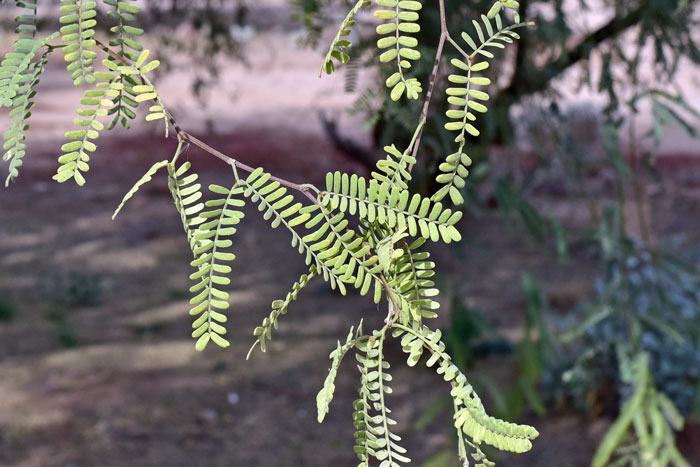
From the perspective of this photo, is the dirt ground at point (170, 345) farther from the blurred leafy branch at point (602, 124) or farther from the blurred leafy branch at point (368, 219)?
the blurred leafy branch at point (368, 219)

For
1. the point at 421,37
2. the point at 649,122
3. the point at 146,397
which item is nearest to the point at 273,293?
the point at 146,397

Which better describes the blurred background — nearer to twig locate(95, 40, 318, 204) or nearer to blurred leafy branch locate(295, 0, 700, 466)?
blurred leafy branch locate(295, 0, 700, 466)

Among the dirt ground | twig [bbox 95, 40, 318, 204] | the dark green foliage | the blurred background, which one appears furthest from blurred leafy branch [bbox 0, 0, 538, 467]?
the dark green foliage

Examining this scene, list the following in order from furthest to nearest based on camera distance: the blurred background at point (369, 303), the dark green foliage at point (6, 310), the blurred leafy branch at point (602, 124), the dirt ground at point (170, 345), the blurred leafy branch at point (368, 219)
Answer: the dark green foliage at point (6, 310) → the dirt ground at point (170, 345) → the blurred background at point (369, 303) → the blurred leafy branch at point (602, 124) → the blurred leafy branch at point (368, 219)

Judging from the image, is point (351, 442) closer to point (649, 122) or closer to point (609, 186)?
point (609, 186)

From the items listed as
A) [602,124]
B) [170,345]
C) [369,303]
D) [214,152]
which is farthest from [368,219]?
[369,303]

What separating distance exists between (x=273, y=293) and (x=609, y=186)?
2.91m

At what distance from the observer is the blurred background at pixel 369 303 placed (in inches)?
80.3

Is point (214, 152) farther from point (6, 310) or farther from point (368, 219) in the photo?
point (6, 310)

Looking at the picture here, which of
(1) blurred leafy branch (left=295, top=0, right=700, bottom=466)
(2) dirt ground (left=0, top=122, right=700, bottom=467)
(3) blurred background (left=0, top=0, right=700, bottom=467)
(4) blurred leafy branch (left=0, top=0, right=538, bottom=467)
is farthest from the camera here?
(2) dirt ground (left=0, top=122, right=700, bottom=467)

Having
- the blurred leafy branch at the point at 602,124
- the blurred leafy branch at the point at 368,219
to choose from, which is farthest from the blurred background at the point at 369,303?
the blurred leafy branch at the point at 368,219

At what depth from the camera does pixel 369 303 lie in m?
4.12

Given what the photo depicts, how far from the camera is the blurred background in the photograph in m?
2.04

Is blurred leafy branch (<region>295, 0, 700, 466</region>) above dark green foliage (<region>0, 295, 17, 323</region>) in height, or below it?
above
